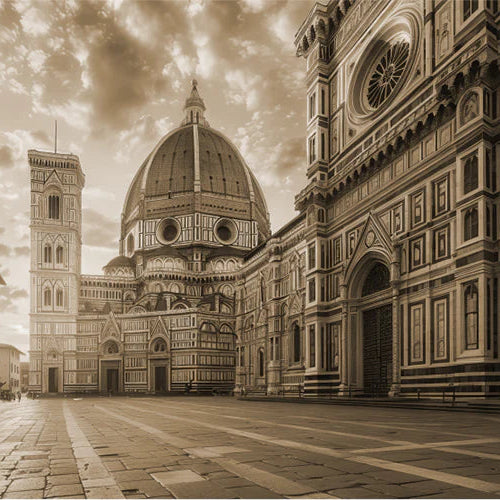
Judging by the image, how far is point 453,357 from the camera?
974 inches

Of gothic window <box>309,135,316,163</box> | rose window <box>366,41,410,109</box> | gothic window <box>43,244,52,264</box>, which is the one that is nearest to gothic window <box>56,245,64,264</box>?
gothic window <box>43,244,52,264</box>

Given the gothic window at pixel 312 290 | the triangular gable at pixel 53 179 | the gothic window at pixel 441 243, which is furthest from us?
the triangular gable at pixel 53 179

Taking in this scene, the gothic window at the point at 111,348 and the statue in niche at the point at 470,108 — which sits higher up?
the statue in niche at the point at 470,108

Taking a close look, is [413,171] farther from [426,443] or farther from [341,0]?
[426,443]

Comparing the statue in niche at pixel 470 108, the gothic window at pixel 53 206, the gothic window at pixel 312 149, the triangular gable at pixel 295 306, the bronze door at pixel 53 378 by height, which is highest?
the gothic window at pixel 53 206

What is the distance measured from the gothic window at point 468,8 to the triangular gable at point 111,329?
70.1 m

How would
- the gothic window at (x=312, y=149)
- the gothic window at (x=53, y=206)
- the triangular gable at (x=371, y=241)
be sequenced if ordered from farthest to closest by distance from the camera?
the gothic window at (x=53, y=206), the gothic window at (x=312, y=149), the triangular gable at (x=371, y=241)

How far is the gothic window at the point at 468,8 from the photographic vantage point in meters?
25.0

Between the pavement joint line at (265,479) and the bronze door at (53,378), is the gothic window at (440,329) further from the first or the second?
the bronze door at (53,378)

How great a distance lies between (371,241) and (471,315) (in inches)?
378

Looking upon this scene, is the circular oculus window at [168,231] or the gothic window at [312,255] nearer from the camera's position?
the gothic window at [312,255]

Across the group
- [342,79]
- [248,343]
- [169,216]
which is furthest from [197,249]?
[342,79]

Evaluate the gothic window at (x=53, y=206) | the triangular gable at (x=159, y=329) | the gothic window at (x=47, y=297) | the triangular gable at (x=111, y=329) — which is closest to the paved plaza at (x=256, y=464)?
the triangular gable at (x=159, y=329)

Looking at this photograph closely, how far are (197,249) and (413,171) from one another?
7351 centimetres
